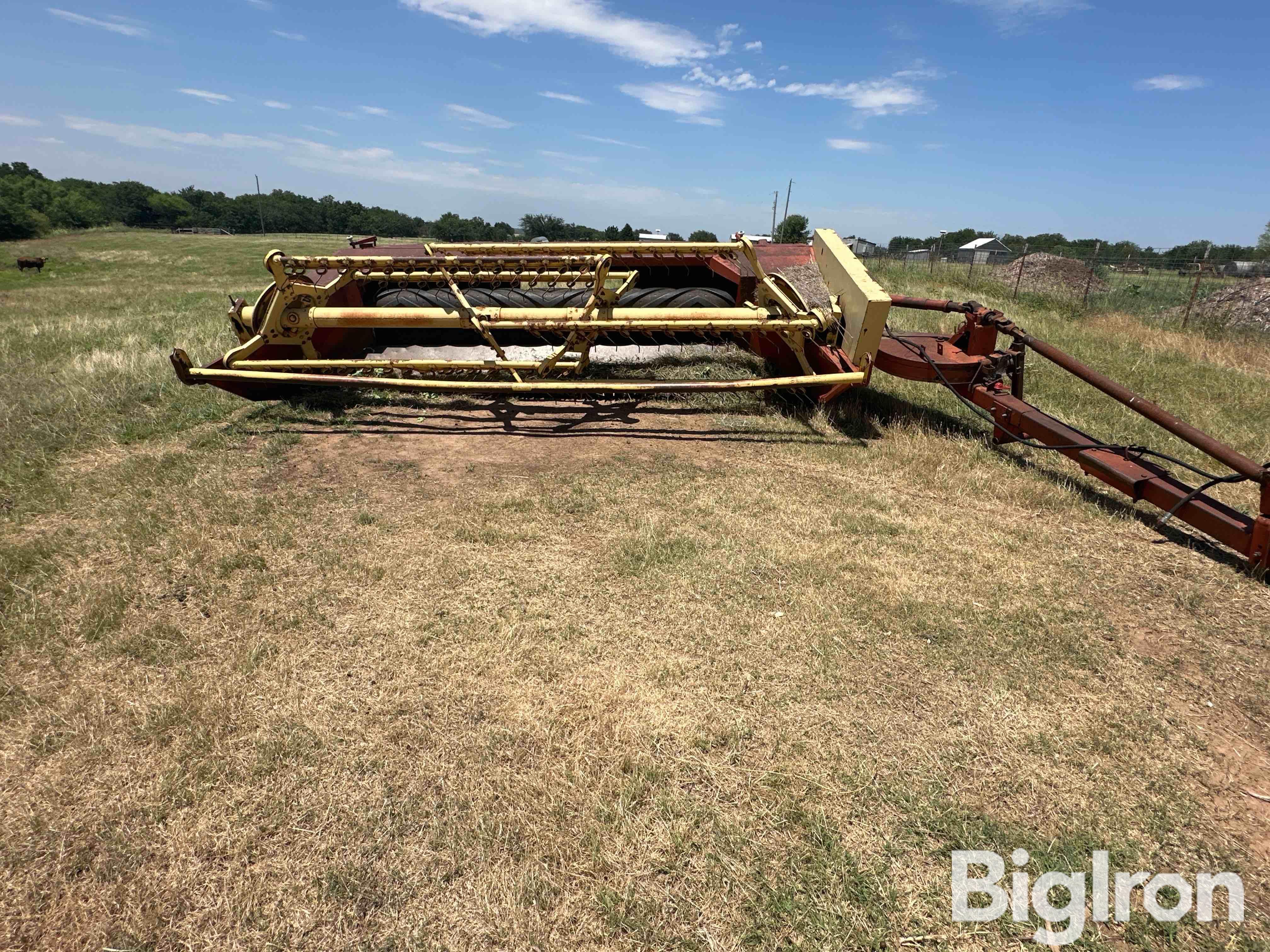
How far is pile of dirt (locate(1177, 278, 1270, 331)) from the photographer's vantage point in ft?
35.8

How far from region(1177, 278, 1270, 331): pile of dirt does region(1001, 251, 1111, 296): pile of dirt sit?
1960 millimetres

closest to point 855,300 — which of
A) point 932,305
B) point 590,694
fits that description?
point 932,305

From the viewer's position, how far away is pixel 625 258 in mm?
5965

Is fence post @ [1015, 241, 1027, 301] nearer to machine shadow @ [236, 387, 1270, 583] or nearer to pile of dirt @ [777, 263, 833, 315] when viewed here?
pile of dirt @ [777, 263, 833, 315]

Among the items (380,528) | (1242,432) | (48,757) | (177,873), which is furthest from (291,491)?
(1242,432)

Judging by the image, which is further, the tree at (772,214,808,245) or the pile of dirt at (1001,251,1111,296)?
the tree at (772,214,808,245)

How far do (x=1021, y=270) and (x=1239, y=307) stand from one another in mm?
4408

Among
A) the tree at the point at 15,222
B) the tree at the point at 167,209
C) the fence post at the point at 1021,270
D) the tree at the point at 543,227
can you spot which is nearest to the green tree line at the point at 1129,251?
the fence post at the point at 1021,270

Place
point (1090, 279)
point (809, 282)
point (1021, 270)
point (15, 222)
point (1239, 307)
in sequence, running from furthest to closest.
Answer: point (15, 222), point (1021, 270), point (1090, 279), point (1239, 307), point (809, 282)

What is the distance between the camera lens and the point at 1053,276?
15.8m

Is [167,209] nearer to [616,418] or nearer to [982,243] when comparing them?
[982,243]

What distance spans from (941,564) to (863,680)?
3.87 feet

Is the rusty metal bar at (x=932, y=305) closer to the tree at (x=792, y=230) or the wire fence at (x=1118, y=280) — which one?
the wire fence at (x=1118, y=280)

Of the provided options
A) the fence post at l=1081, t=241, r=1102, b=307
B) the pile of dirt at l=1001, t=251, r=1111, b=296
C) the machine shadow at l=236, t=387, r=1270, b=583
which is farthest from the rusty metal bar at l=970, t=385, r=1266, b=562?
the pile of dirt at l=1001, t=251, r=1111, b=296
